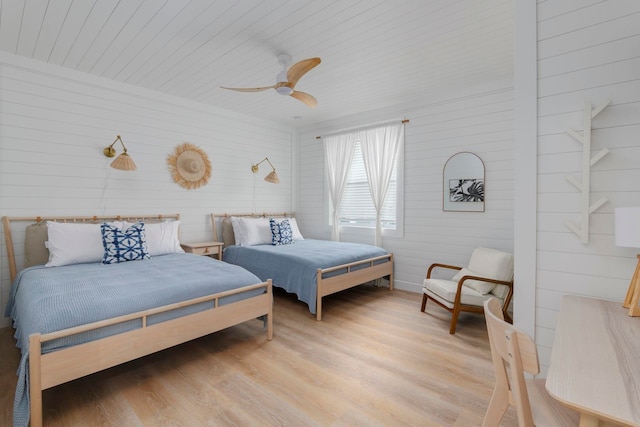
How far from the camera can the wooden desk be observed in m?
0.82

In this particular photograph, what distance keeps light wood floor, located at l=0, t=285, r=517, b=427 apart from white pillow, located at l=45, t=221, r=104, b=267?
85cm

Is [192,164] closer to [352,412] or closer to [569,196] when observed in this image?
[352,412]

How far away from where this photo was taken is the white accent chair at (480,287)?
3074 millimetres

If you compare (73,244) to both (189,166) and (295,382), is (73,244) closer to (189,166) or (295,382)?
(189,166)

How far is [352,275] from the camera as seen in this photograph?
3.84m

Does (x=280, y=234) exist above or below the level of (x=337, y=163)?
below

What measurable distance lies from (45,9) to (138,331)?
261cm

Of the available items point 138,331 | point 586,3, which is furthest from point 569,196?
point 138,331

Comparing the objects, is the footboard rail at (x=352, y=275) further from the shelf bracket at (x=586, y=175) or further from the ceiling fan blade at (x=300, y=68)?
the shelf bracket at (x=586, y=175)

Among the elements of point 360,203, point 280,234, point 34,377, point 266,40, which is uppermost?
point 266,40

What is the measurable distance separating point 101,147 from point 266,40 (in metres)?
2.47

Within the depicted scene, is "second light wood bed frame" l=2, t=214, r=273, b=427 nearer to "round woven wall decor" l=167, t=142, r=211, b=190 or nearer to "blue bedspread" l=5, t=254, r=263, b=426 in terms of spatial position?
"blue bedspread" l=5, t=254, r=263, b=426

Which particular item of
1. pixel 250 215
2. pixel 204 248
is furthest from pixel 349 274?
pixel 250 215

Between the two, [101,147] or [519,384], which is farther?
[101,147]
